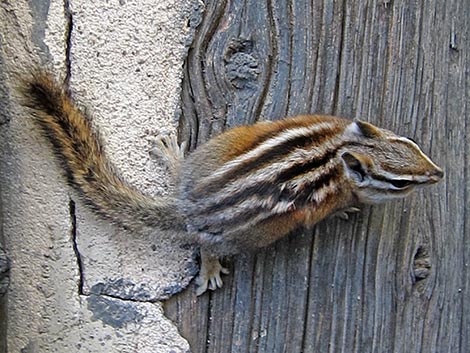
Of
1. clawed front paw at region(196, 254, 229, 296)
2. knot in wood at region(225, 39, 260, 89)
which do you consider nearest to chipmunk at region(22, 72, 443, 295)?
clawed front paw at region(196, 254, 229, 296)

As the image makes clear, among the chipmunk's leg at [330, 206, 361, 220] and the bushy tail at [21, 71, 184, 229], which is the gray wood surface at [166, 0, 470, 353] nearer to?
the chipmunk's leg at [330, 206, 361, 220]

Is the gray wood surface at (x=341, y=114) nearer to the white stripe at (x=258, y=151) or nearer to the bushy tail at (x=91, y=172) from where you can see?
the white stripe at (x=258, y=151)

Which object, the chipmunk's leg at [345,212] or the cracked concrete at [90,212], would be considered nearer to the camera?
the cracked concrete at [90,212]

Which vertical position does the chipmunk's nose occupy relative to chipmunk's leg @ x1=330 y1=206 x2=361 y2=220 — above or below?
above

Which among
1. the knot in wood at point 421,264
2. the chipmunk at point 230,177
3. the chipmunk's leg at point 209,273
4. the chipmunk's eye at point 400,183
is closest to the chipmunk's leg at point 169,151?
the chipmunk at point 230,177

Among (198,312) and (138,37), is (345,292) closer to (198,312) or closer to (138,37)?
(198,312)

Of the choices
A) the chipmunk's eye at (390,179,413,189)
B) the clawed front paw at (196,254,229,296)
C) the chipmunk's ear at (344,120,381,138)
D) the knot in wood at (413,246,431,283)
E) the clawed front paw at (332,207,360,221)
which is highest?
the chipmunk's ear at (344,120,381,138)

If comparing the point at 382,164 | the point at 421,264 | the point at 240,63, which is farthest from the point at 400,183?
the point at 240,63
